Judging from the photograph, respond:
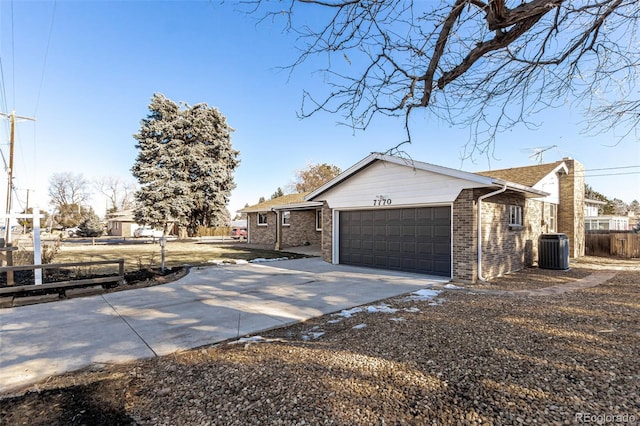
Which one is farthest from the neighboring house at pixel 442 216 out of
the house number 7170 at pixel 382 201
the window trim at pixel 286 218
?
the window trim at pixel 286 218

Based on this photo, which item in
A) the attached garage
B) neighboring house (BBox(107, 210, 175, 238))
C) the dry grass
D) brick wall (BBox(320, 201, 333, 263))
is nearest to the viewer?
the attached garage

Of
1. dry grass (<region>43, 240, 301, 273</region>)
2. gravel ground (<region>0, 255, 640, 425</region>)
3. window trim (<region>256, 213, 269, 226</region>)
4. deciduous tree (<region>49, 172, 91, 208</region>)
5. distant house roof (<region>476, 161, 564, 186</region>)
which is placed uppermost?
deciduous tree (<region>49, 172, 91, 208</region>)

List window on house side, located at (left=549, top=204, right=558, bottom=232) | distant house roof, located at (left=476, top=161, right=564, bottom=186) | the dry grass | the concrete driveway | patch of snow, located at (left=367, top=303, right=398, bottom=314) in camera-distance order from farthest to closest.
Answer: window on house side, located at (left=549, top=204, right=558, bottom=232) → distant house roof, located at (left=476, top=161, right=564, bottom=186) → the dry grass → patch of snow, located at (left=367, top=303, right=398, bottom=314) → the concrete driveway

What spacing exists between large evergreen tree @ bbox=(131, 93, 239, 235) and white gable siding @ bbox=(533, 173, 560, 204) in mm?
23783

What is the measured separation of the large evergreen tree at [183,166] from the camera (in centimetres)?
2514

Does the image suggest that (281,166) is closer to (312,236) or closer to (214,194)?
(214,194)

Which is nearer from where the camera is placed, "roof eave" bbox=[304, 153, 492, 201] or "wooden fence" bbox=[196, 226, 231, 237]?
"roof eave" bbox=[304, 153, 492, 201]

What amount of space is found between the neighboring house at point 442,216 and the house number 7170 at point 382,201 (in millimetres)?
14

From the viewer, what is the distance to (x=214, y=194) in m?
27.3

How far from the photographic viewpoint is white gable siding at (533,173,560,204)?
513 inches

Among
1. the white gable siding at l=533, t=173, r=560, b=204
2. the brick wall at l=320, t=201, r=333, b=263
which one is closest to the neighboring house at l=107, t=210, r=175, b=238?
the brick wall at l=320, t=201, r=333, b=263

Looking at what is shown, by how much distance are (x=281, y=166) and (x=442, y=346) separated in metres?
38.7

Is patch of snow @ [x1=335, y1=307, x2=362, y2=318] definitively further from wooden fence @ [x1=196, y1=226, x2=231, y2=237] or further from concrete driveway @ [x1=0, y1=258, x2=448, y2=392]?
wooden fence @ [x1=196, y1=226, x2=231, y2=237]

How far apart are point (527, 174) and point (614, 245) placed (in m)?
6.54
